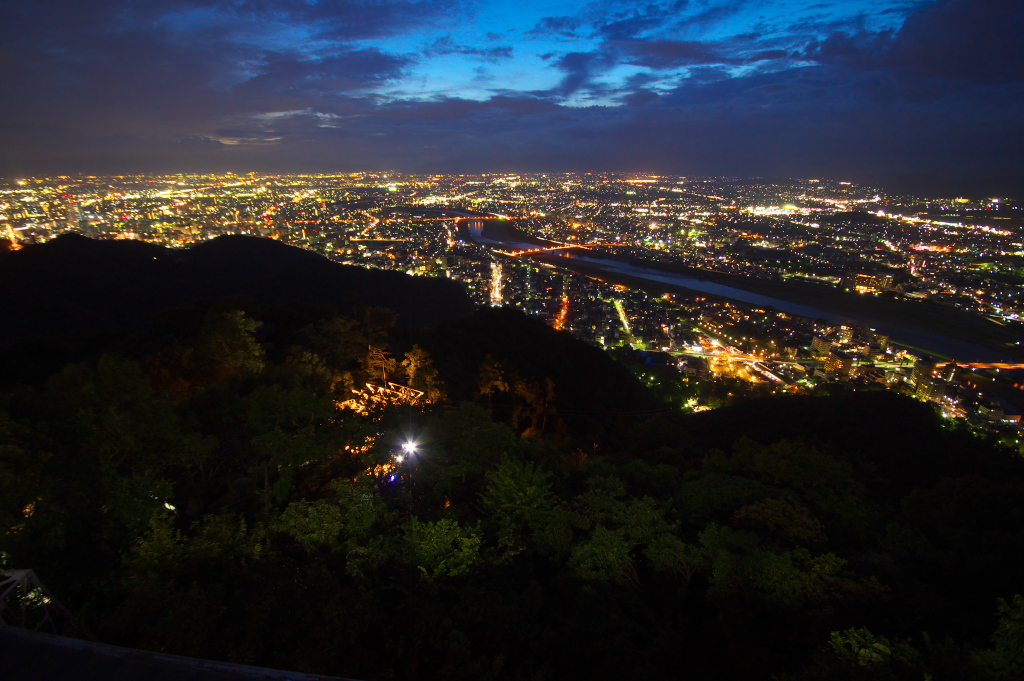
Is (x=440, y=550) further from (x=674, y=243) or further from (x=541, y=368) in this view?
(x=674, y=243)

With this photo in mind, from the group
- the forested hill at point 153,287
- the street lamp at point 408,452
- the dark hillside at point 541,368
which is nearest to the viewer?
the street lamp at point 408,452

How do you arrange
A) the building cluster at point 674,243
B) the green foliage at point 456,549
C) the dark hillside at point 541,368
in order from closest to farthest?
1. the green foliage at point 456,549
2. the dark hillside at point 541,368
3. the building cluster at point 674,243

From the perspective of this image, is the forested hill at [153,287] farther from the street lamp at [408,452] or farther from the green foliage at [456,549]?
the green foliage at [456,549]

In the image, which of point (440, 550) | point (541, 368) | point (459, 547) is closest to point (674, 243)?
point (541, 368)

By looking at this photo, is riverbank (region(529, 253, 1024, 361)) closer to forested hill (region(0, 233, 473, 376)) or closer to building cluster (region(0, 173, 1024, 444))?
building cluster (region(0, 173, 1024, 444))

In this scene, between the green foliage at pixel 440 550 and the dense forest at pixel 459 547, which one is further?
the green foliage at pixel 440 550

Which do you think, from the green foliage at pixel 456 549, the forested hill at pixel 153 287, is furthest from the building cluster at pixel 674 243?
the green foliage at pixel 456 549
